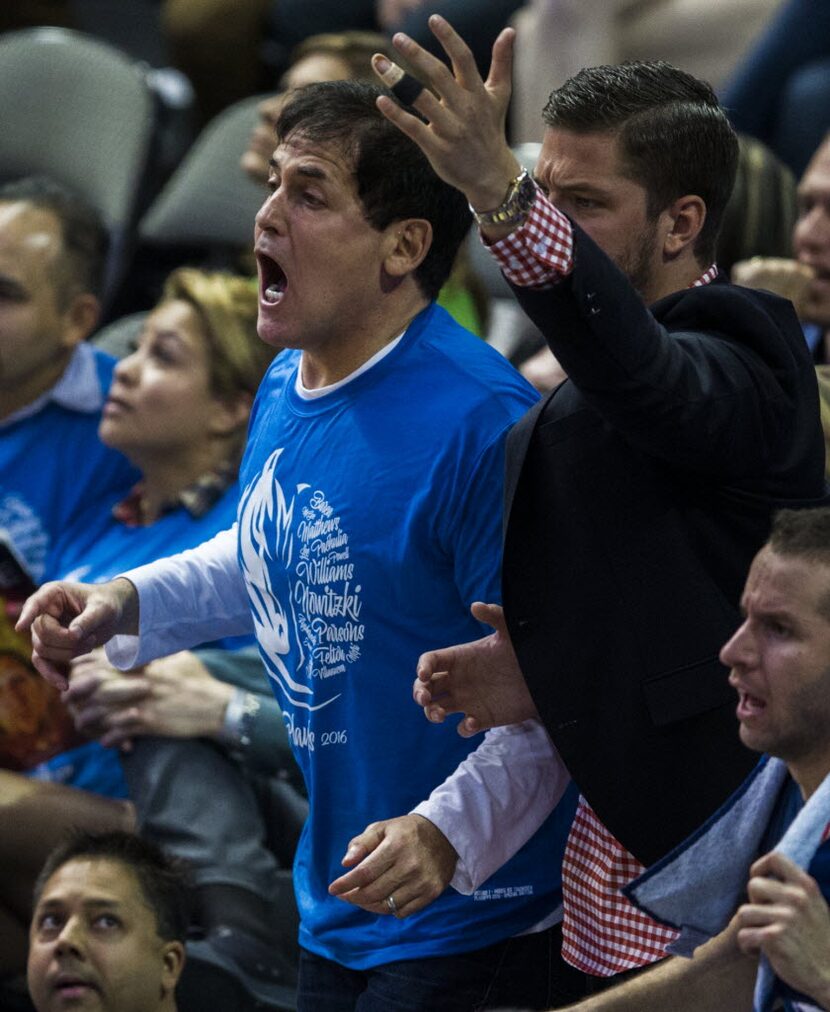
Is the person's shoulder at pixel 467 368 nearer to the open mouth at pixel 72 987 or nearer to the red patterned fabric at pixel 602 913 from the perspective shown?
the red patterned fabric at pixel 602 913

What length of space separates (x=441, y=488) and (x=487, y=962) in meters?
0.49

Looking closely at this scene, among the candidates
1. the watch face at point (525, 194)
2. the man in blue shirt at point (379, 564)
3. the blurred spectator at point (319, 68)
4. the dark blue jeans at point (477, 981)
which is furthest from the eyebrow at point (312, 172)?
the blurred spectator at point (319, 68)

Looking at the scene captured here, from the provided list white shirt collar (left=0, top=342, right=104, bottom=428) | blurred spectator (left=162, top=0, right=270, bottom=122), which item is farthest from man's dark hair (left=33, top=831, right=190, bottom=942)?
blurred spectator (left=162, top=0, right=270, bottom=122)

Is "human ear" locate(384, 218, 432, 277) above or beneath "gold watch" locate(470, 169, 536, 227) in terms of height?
beneath

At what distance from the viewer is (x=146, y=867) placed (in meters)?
2.69

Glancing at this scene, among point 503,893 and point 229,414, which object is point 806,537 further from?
point 229,414

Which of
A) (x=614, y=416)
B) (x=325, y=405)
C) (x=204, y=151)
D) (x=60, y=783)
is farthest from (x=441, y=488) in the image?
(x=204, y=151)

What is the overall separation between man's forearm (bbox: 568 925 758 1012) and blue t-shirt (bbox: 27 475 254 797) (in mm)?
1497

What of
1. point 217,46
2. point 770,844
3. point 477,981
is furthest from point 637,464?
point 217,46

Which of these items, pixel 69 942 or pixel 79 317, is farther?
pixel 79 317

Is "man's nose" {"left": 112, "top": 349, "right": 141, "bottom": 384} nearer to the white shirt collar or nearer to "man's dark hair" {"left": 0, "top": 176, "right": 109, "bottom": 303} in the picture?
the white shirt collar

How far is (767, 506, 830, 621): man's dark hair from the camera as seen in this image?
5.03 ft

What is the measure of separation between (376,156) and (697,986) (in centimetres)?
92

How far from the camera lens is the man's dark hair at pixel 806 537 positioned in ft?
5.03
